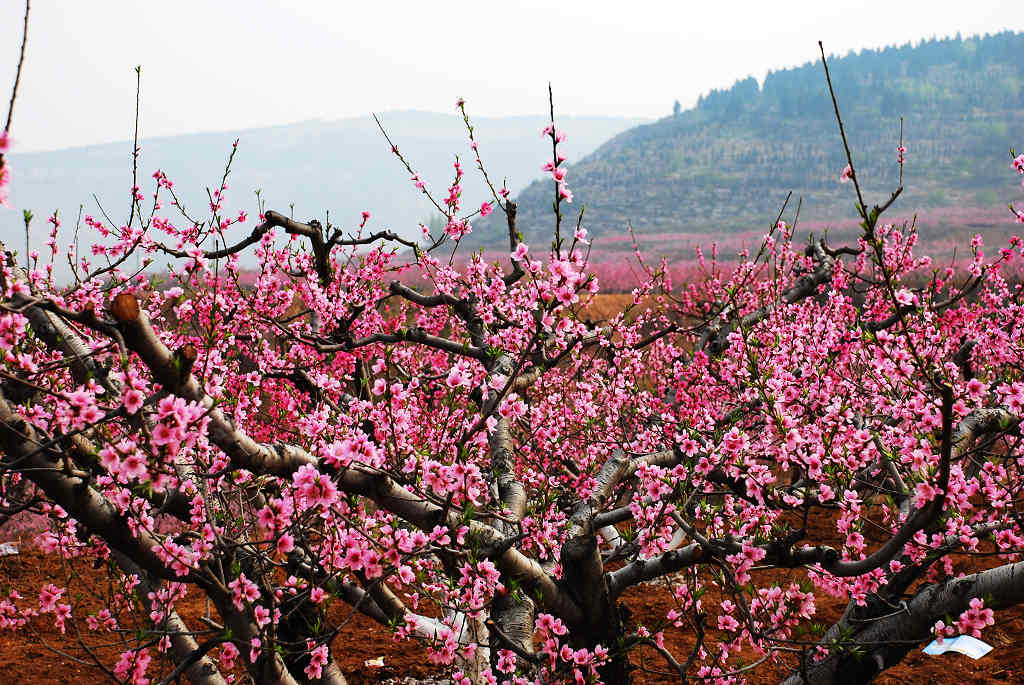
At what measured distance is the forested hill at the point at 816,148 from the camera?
239 ft

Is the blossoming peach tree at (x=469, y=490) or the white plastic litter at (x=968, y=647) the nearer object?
the blossoming peach tree at (x=469, y=490)

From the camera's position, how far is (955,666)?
18.4 feet

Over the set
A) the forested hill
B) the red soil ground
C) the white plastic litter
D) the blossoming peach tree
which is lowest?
the red soil ground

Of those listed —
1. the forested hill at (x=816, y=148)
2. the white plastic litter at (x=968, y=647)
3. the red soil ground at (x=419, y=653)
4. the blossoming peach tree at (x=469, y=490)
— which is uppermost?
the forested hill at (x=816, y=148)

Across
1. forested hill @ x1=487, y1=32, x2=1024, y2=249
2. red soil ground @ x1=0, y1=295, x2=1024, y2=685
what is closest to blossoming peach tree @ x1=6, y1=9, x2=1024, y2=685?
red soil ground @ x1=0, y1=295, x2=1024, y2=685

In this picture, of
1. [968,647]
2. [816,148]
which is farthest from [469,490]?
[816,148]

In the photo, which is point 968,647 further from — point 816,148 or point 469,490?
point 816,148

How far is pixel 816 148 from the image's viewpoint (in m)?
86.1

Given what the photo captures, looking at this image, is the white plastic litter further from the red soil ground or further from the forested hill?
the forested hill

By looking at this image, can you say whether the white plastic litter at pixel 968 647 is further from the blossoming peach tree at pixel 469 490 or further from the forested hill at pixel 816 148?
the forested hill at pixel 816 148

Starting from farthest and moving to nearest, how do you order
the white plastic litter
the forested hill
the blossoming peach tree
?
the forested hill
the white plastic litter
the blossoming peach tree

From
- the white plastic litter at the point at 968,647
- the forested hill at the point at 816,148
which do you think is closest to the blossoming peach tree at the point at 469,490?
the white plastic litter at the point at 968,647

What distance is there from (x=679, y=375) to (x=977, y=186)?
267 ft

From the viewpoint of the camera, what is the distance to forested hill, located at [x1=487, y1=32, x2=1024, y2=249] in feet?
239
